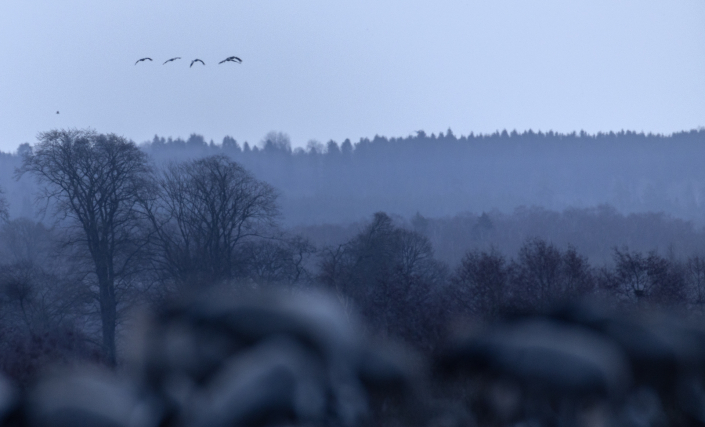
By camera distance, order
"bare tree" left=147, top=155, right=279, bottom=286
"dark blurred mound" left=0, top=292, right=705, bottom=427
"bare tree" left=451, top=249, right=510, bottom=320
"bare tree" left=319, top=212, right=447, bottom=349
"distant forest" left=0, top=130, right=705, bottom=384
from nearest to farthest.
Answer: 1. "dark blurred mound" left=0, top=292, right=705, bottom=427
2. "bare tree" left=319, top=212, right=447, bottom=349
3. "distant forest" left=0, top=130, right=705, bottom=384
4. "bare tree" left=451, top=249, right=510, bottom=320
5. "bare tree" left=147, top=155, right=279, bottom=286

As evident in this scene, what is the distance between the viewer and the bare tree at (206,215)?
3444 cm

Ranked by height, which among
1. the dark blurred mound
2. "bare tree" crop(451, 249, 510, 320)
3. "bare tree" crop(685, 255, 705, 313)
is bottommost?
"bare tree" crop(685, 255, 705, 313)

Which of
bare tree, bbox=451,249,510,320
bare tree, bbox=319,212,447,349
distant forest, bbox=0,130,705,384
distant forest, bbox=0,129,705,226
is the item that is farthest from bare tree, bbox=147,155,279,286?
distant forest, bbox=0,129,705,226

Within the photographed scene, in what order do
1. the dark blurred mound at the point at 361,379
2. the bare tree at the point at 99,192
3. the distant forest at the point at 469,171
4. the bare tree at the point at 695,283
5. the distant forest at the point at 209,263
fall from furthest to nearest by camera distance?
the distant forest at the point at 469,171
the bare tree at the point at 99,192
the bare tree at the point at 695,283
the distant forest at the point at 209,263
the dark blurred mound at the point at 361,379

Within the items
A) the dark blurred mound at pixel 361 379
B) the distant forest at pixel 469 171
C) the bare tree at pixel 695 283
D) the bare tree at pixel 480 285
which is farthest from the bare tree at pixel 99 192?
the distant forest at pixel 469 171

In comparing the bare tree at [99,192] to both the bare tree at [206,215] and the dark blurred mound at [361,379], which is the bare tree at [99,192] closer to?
the bare tree at [206,215]

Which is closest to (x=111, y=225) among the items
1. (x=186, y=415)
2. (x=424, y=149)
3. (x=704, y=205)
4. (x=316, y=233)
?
(x=186, y=415)

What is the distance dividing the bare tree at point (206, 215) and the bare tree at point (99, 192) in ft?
5.05

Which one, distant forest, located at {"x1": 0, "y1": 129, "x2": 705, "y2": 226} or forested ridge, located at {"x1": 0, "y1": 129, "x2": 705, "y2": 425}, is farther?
distant forest, located at {"x1": 0, "y1": 129, "x2": 705, "y2": 226}

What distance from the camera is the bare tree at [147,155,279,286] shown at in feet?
113

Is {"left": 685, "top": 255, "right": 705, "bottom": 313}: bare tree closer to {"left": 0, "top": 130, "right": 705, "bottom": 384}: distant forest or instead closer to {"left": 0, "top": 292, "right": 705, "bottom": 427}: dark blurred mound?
{"left": 0, "top": 130, "right": 705, "bottom": 384}: distant forest

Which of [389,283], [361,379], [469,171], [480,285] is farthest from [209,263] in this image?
[469,171]

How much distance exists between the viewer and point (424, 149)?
161m

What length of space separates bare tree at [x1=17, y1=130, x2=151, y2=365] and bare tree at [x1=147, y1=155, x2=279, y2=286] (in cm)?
154
